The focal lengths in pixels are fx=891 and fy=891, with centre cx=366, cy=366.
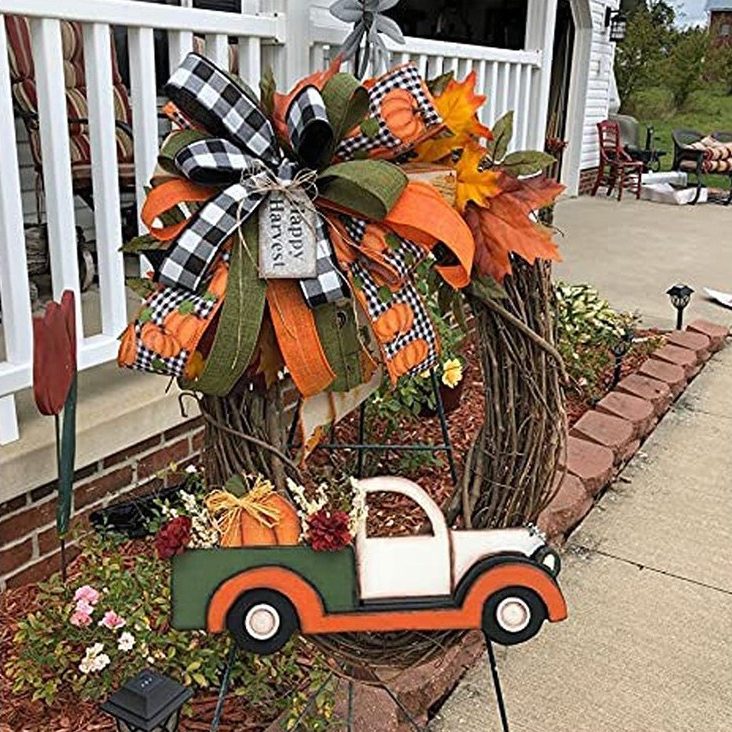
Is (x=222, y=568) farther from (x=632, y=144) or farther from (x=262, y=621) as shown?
(x=632, y=144)

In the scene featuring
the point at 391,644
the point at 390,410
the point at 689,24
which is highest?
the point at 689,24

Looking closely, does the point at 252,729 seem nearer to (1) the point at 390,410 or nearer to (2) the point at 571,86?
(1) the point at 390,410

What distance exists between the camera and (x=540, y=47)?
164 inches

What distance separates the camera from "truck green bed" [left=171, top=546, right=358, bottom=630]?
121 cm

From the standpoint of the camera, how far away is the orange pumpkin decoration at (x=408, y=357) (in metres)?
1.29

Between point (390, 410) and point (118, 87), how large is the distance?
1954 millimetres

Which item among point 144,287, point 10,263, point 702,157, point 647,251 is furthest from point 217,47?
point 702,157

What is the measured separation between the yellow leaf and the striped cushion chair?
2271 millimetres

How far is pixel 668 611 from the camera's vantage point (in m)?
2.41

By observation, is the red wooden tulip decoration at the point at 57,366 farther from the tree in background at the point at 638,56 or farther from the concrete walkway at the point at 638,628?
the tree in background at the point at 638,56

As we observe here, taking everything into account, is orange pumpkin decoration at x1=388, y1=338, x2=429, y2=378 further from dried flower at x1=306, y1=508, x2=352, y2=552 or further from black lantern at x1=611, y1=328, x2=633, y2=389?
black lantern at x1=611, y1=328, x2=633, y2=389

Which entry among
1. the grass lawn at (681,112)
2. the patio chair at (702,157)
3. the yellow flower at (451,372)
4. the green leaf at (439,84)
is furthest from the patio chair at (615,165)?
the green leaf at (439,84)

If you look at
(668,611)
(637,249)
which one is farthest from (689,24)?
(668,611)

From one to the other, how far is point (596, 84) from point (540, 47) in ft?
23.9
